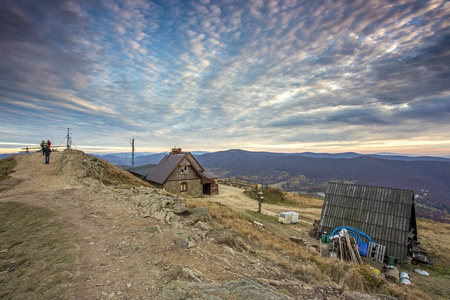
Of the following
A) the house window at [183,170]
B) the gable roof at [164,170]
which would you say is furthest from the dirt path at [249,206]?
the gable roof at [164,170]

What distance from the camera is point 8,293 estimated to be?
4.82m

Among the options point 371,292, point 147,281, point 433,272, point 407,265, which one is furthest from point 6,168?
point 433,272

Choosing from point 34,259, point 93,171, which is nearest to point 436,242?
point 34,259

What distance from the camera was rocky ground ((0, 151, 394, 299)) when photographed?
5.21 meters

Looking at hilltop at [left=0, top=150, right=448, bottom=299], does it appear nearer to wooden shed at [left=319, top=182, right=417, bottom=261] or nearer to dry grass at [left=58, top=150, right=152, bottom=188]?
wooden shed at [left=319, top=182, right=417, bottom=261]

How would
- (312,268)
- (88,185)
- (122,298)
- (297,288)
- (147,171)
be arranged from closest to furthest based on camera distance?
(122,298), (297,288), (312,268), (88,185), (147,171)

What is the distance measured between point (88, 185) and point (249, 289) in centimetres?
1800

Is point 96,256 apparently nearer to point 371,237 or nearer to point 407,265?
point 371,237

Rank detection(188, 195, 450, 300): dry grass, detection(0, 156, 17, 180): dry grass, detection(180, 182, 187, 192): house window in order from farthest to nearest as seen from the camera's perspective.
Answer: detection(180, 182, 187, 192): house window < detection(0, 156, 17, 180): dry grass < detection(188, 195, 450, 300): dry grass

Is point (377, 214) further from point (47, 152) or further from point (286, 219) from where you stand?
point (47, 152)

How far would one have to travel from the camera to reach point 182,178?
34188 millimetres

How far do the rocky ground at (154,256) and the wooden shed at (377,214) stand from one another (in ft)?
42.3

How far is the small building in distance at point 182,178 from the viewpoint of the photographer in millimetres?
32656

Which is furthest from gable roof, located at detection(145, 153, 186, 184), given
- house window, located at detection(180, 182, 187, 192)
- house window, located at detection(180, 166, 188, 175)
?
house window, located at detection(180, 182, 187, 192)
